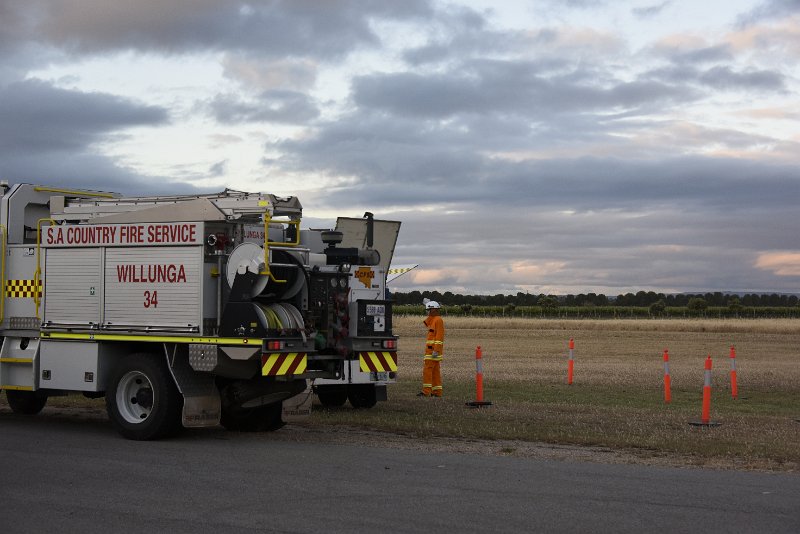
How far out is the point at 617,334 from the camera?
195 feet

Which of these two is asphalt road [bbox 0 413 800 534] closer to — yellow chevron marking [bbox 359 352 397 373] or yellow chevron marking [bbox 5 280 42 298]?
yellow chevron marking [bbox 359 352 397 373]

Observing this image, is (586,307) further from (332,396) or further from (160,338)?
(160,338)

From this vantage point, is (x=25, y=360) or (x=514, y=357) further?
(x=514, y=357)

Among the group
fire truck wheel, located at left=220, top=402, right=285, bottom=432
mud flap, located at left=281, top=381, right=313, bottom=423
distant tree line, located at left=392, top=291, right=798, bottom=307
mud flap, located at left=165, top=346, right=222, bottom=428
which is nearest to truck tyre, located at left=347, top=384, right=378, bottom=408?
fire truck wheel, located at left=220, top=402, right=285, bottom=432

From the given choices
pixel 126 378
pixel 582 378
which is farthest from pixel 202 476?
pixel 582 378

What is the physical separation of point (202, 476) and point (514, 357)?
89.5 feet

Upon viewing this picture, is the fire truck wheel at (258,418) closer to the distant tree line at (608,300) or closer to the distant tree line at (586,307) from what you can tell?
the distant tree line at (586,307)

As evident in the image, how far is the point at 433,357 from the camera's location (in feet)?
65.1

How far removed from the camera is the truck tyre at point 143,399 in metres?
13.3

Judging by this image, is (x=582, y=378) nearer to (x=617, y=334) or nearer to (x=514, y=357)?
(x=514, y=357)

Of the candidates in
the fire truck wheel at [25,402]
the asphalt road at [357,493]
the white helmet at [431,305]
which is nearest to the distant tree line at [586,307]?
the white helmet at [431,305]

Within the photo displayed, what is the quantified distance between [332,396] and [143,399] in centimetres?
501

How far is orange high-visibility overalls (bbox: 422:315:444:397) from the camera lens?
19.8m

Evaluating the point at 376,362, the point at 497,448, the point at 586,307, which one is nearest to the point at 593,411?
the point at 376,362
